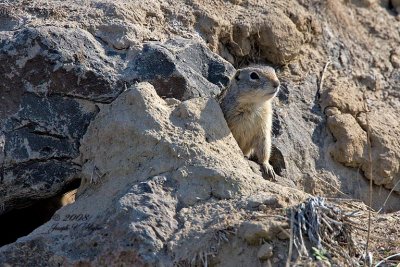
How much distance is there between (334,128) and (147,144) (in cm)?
319

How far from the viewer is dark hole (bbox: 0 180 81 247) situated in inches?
324

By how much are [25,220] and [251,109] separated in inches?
100

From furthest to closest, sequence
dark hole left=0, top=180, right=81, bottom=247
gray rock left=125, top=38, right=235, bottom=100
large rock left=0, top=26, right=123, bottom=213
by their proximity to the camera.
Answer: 1. dark hole left=0, top=180, right=81, bottom=247
2. gray rock left=125, top=38, right=235, bottom=100
3. large rock left=0, top=26, right=123, bottom=213

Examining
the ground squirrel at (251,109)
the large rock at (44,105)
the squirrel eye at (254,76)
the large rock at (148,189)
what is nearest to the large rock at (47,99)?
the large rock at (44,105)

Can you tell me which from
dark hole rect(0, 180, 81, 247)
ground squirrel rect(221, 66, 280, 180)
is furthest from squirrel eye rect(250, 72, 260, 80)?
dark hole rect(0, 180, 81, 247)

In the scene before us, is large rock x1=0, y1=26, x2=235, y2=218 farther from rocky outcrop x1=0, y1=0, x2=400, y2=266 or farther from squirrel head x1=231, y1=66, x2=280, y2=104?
squirrel head x1=231, y1=66, x2=280, y2=104

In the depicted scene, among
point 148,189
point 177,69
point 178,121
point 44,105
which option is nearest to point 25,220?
point 44,105

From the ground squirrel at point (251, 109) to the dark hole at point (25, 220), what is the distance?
1904 millimetres

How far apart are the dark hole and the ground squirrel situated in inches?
74.9

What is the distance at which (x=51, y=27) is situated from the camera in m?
7.42

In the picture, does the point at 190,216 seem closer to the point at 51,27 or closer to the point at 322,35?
the point at 51,27

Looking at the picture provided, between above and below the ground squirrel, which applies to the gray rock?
above

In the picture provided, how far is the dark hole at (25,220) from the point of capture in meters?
8.22

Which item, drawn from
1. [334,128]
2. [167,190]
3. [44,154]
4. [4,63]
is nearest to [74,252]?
[167,190]
